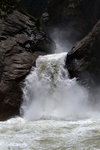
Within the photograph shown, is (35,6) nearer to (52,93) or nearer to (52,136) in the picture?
(52,93)

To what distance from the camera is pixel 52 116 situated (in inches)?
622

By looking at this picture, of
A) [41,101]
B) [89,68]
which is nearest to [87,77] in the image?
[89,68]

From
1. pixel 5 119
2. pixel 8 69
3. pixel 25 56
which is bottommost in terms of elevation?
pixel 5 119

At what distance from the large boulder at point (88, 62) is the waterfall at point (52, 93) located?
693 millimetres

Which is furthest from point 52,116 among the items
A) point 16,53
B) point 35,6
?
point 35,6

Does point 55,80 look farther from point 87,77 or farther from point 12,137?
point 12,137

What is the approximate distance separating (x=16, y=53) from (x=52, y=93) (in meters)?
4.95

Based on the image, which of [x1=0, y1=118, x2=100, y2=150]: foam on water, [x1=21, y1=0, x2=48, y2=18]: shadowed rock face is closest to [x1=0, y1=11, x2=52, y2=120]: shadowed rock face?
[x1=0, y1=118, x2=100, y2=150]: foam on water

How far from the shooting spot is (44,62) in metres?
20.8

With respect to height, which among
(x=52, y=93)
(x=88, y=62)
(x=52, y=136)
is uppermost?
(x=88, y=62)

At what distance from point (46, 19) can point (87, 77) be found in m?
21.0

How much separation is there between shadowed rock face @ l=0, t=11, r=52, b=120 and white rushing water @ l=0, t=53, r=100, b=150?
2.37ft

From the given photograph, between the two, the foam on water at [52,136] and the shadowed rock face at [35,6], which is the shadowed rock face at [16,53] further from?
the shadowed rock face at [35,6]

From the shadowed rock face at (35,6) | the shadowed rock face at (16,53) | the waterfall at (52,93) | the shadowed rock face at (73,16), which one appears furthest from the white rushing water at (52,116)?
the shadowed rock face at (35,6)
